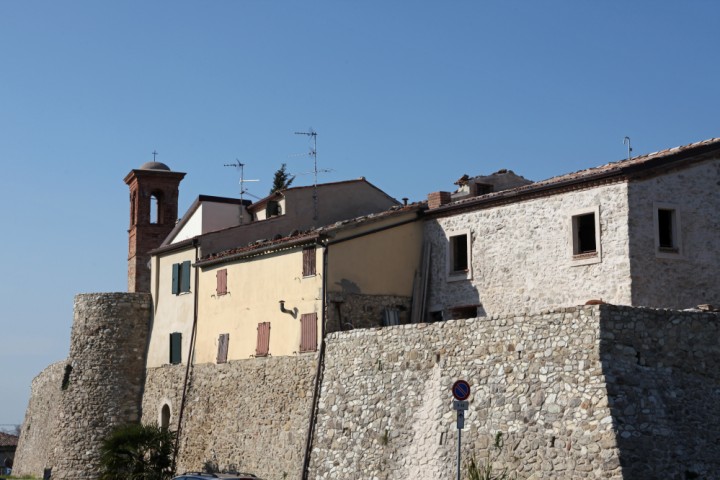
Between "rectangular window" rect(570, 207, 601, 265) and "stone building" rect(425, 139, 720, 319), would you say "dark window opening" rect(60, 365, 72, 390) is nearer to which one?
"stone building" rect(425, 139, 720, 319)

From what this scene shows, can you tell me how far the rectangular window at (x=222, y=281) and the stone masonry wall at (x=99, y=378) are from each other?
Result: 23.9 feet

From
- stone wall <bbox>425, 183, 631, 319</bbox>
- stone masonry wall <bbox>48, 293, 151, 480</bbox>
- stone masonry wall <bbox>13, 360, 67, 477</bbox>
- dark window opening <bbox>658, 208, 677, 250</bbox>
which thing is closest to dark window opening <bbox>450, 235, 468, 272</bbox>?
stone wall <bbox>425, 183, 631, 319</bbox>

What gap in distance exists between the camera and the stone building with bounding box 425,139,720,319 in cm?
2738

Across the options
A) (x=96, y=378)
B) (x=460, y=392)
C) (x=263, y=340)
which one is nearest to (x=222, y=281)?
(x=263, y=340)

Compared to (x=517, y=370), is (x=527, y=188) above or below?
above

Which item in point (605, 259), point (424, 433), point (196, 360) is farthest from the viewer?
point (196, 360)

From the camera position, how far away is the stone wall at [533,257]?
27.6m

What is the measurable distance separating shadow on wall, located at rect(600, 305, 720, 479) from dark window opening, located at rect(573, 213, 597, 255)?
592 centimetres

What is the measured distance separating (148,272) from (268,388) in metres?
15.2

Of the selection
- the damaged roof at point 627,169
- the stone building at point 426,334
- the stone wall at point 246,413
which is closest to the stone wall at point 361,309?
the stone building at point 426,334

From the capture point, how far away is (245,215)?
4347 cm

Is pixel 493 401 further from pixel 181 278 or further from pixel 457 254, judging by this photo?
pixel 181 278

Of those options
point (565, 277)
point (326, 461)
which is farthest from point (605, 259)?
point (326, 461)

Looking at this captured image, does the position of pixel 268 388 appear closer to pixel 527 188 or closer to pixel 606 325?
pixel 527 188
